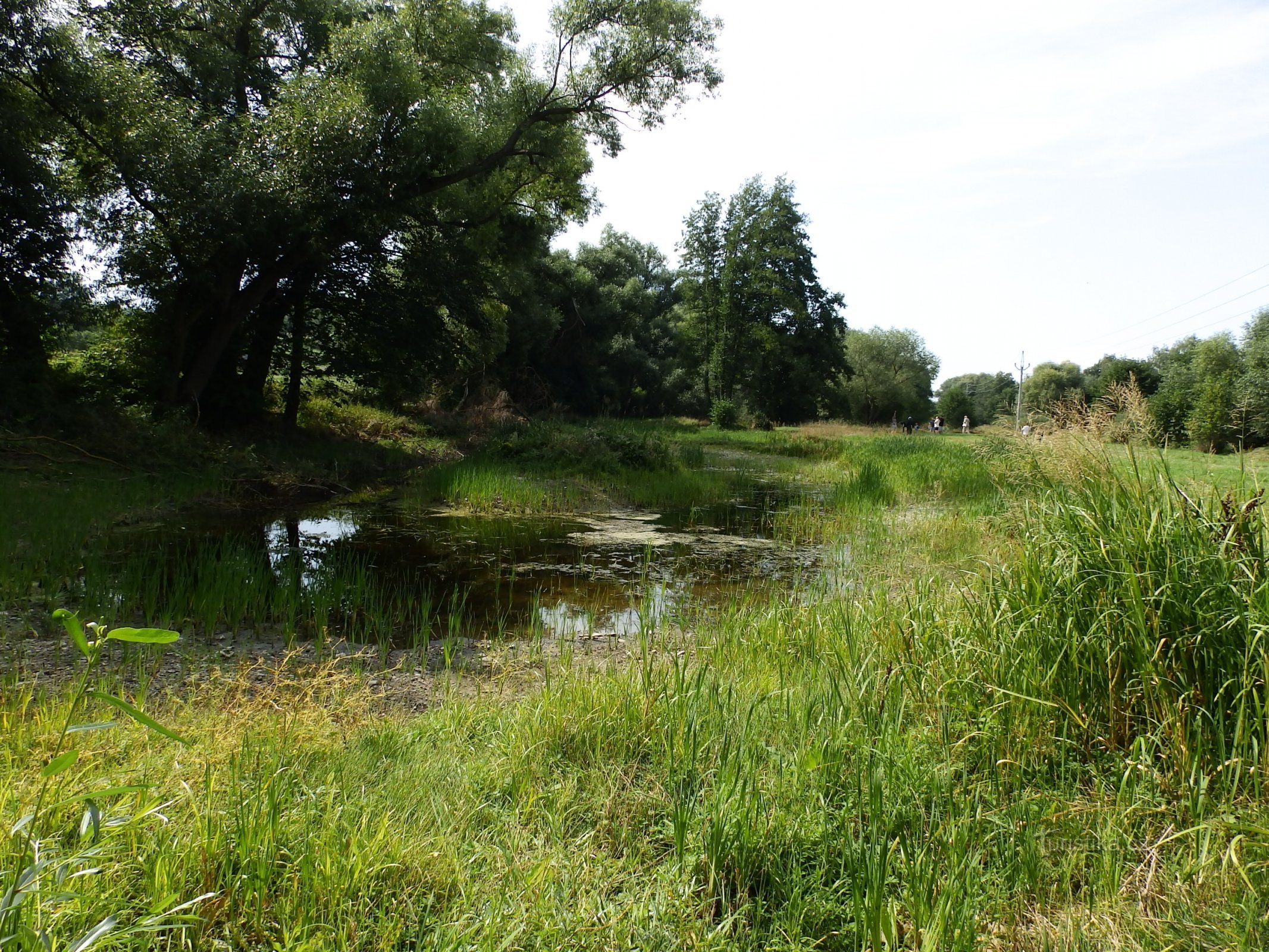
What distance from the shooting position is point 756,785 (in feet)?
7.80

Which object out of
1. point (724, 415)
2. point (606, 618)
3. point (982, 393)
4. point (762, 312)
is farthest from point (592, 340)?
point (982, 393)

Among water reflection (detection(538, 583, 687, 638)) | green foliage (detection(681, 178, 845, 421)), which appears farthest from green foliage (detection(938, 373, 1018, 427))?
water reflection (detection(538, 583, 687, 638))

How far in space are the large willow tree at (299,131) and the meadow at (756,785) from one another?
459 inches

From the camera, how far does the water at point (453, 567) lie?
17.0 ft

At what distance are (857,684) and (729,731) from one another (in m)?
0.77

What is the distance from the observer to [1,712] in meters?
2.74

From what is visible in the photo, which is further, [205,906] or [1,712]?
[1,712]

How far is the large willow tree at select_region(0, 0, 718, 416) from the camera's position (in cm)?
1178

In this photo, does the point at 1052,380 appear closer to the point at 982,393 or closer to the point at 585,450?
the point at 982,393

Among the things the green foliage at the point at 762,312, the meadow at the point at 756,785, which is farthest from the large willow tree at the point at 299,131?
the green foliage at the point at 762,312

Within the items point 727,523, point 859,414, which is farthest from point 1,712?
point 859,414

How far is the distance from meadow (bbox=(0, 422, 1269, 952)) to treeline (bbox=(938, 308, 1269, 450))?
111cm

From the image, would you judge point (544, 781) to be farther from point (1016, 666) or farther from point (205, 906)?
point (1016, 666)

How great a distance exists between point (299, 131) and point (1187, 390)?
3654 centimetres
